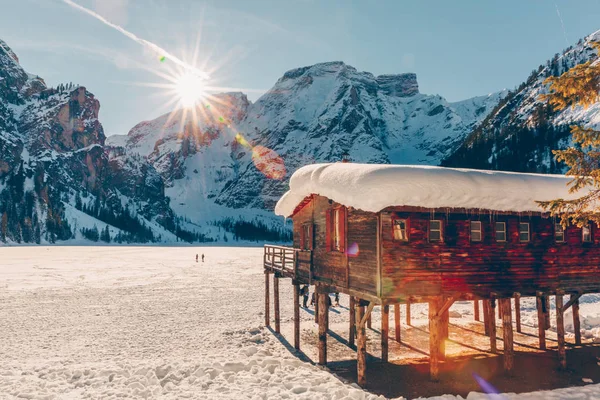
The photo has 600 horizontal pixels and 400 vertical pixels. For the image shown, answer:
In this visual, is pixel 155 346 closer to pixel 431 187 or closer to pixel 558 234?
pixel 431 187

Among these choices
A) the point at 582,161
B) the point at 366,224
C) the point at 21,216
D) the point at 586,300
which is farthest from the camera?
the point at 21,216

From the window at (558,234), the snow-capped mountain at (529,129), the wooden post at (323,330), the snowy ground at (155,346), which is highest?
the snow-capped mountain at (529,129)

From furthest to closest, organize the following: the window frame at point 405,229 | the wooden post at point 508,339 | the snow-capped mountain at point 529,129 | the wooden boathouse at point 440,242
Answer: the snow-capped mountain at point 529,129 → the wooden post at point 508,339 → the window frame at point 405,229 → the wooden boathouse at point 440,242

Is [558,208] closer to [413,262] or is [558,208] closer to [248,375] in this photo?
[413,262]

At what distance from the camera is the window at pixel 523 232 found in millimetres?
18469

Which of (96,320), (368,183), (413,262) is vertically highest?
(368,183)

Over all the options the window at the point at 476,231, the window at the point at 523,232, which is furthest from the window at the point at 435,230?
the window at the point at 523,232

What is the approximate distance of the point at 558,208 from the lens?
1437 cm

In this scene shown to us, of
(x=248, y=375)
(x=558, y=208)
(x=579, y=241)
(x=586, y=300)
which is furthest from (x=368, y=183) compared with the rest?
(x=586, y=300)

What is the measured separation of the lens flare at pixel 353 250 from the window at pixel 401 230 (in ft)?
6.15

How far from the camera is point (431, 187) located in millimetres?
16219

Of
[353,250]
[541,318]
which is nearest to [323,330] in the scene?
[353,250]

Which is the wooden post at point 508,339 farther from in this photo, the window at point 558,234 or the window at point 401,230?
the window at point 401,230

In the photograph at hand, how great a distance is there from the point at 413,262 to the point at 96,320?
23182 millimetres
